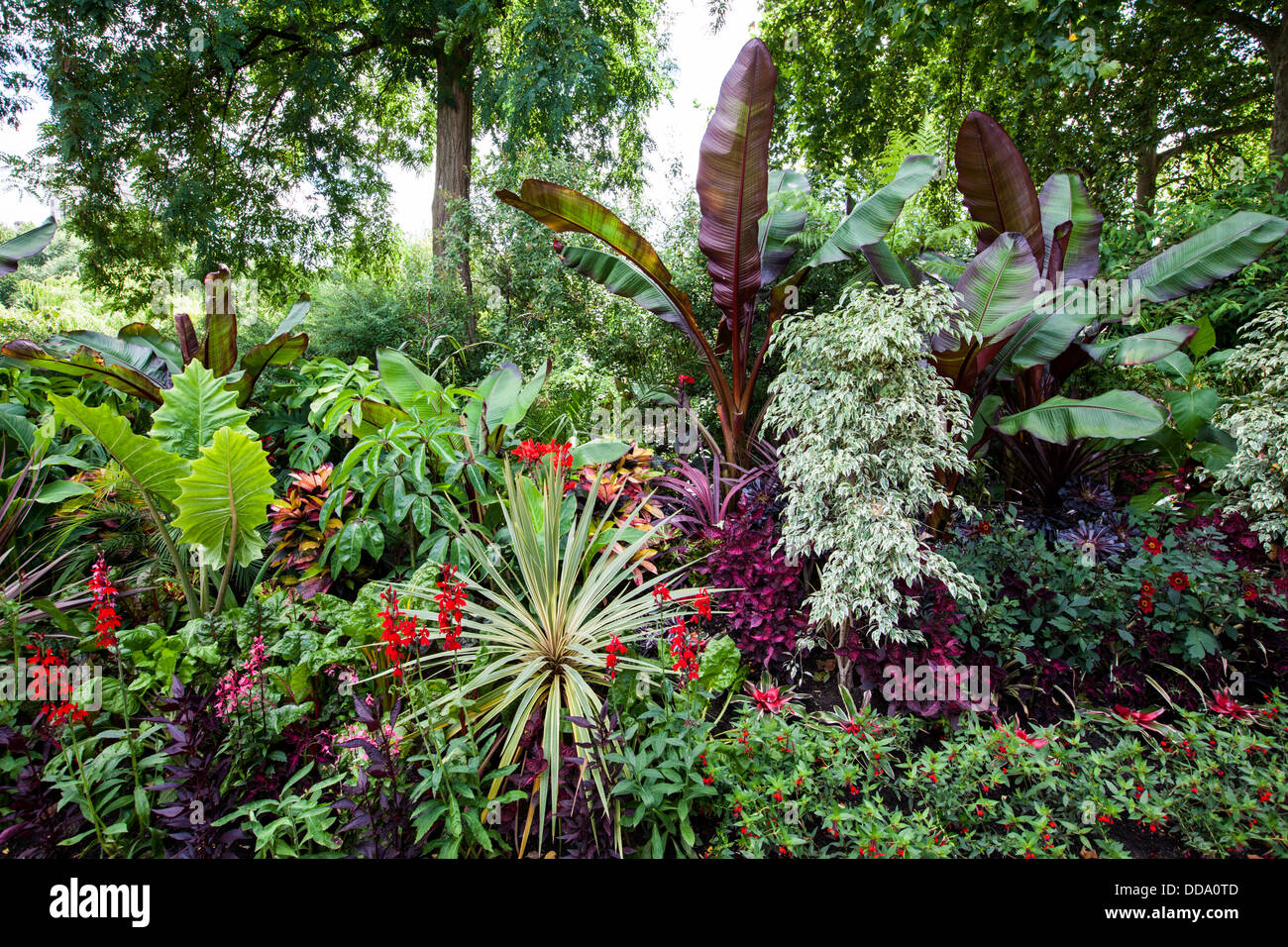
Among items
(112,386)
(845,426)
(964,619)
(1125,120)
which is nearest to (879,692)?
(964,619)

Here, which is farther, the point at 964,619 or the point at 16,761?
the point at 964,619

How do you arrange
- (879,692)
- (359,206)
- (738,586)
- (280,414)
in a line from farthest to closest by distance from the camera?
(359,206)
(280,414)
(738,586)
(879,692)

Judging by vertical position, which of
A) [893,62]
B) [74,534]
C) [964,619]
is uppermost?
[893,62]

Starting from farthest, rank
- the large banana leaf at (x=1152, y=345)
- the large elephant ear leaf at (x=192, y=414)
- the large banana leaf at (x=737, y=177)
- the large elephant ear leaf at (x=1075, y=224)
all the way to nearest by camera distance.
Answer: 1. the large elephant ear leaf at (x=1075, y=224)
2. the large banana leaf at (x=737, y=177)
3. the large banana leaf at (x=1152, y=345)
4. the large elephant ear leaf at (x=192, y=414)

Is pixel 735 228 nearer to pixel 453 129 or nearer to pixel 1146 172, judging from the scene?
pixel 453 129

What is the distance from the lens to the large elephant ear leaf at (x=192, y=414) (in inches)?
116

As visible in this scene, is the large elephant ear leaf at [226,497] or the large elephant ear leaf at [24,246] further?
the large elephant ear leaf at [24,246]

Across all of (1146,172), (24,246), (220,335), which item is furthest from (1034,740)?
(1146,172)

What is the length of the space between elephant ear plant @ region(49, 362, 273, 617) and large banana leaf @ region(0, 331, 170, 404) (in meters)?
0.90

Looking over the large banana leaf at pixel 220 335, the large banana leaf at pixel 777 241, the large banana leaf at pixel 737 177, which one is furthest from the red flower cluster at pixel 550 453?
the large banana leaf at pixel 220 335

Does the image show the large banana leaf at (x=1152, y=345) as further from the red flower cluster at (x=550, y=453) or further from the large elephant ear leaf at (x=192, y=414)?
the large elephant ear leaf at (x=192, y=414)

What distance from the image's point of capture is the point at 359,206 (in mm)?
8922

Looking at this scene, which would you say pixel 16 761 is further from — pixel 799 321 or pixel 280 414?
pixel 799 321

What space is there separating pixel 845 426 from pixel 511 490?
143cm
